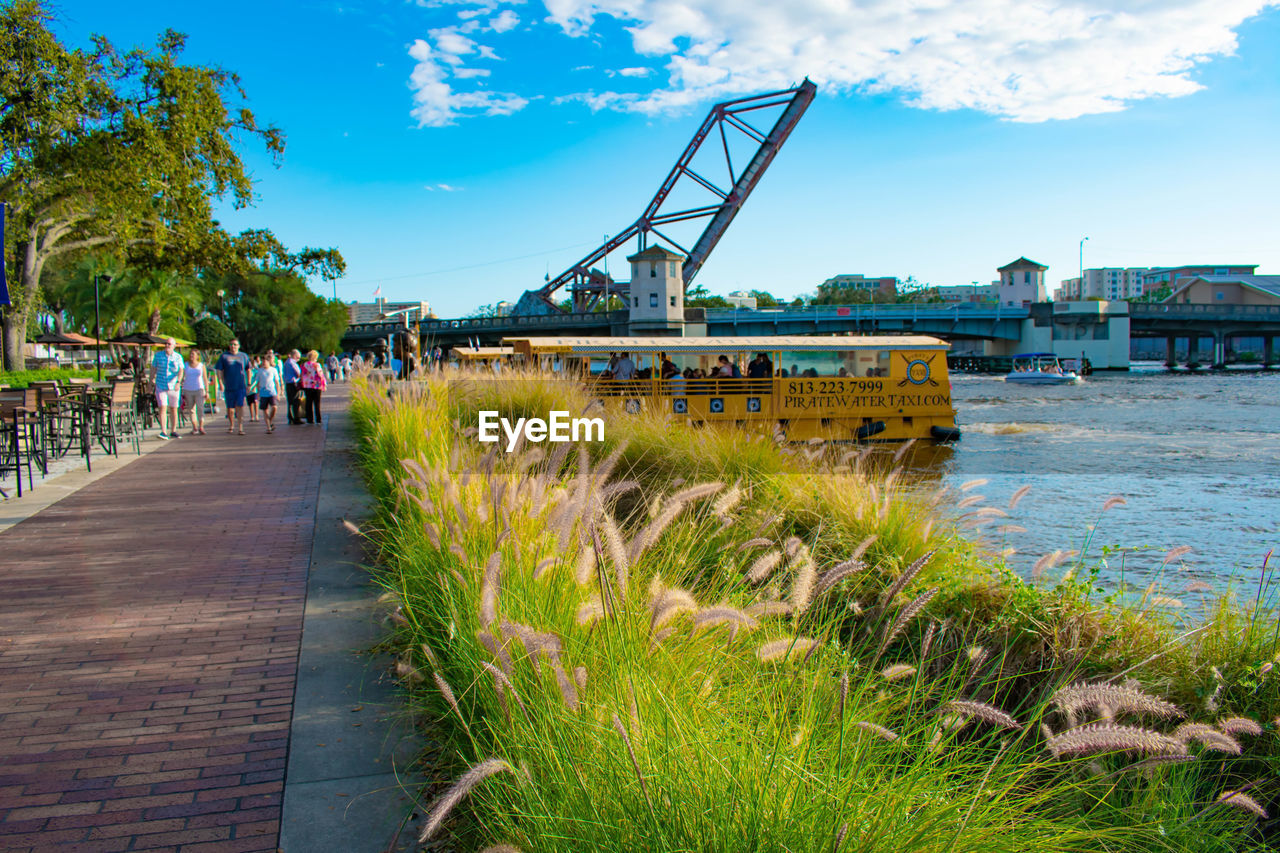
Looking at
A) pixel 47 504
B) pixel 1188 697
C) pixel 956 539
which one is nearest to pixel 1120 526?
pixel 956 539

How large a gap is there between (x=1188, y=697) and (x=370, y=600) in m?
4.76

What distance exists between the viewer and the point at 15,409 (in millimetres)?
9641

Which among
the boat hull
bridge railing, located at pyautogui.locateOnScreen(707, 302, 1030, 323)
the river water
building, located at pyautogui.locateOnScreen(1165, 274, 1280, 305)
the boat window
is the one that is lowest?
the river water

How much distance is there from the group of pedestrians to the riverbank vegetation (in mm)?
11094

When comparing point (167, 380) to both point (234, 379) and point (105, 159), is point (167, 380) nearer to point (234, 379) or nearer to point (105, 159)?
point (234, 379)

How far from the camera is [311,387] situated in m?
18.4

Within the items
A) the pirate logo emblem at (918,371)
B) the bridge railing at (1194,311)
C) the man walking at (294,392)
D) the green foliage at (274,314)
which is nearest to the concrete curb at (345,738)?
the man walking at (294,392)

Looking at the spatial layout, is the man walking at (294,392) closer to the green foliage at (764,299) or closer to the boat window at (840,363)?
the boat window at (840,363)

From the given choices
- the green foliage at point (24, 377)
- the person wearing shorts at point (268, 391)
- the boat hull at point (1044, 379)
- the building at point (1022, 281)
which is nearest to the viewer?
the person wearing shorts at point (268, 391)

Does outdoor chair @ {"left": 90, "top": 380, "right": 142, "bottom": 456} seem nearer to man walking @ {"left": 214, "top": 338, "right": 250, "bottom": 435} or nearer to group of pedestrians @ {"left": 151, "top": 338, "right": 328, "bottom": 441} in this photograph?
group of pedestrians @ {"left": 151, "top": 338, "right": 328, "bottom": 441}

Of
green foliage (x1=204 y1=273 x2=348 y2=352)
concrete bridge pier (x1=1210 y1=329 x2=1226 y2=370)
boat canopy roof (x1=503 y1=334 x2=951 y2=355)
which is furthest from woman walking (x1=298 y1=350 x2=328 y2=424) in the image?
concrete bridge pier (x1=1210 y1=329 x2=1226 y2=370)

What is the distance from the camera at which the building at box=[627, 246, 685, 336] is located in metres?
73.0

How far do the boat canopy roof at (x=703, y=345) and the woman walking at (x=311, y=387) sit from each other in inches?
182

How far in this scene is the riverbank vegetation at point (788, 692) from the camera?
83.9 inches
